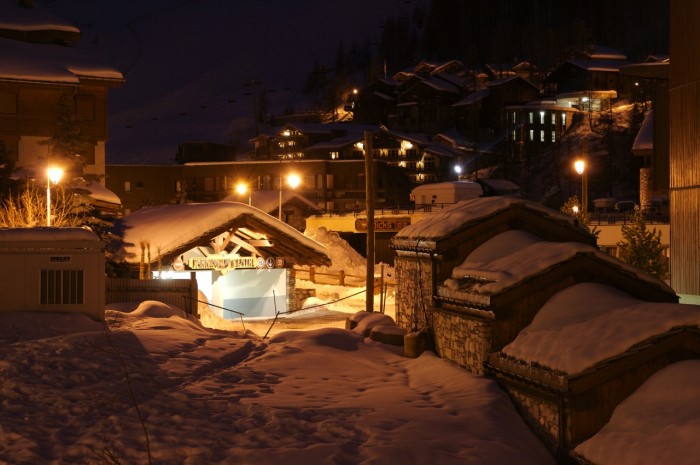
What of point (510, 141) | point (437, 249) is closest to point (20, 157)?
point (437, 249)

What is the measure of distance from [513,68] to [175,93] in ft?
308

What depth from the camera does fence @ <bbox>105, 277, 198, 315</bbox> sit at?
2811 cm

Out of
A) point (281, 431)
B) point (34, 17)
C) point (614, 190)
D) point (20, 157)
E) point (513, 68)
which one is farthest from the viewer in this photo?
point (513, 68)

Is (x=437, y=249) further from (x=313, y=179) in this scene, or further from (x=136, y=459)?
(x=313, y=179)

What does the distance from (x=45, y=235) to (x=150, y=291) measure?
659 centimetres

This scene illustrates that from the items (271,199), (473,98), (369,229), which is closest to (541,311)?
(369,229)

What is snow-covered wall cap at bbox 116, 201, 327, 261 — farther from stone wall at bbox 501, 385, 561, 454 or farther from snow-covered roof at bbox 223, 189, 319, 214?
snow-covered roof at bbox 223, 189, 319, 214

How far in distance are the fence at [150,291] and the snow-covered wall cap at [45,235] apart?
5864 millimetres

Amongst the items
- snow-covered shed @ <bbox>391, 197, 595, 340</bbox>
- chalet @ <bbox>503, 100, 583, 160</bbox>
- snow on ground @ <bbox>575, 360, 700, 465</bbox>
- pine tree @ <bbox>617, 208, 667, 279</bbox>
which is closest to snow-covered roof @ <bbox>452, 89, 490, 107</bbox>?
chalet @ <bbox>503, 100, 583, 160</bbox>

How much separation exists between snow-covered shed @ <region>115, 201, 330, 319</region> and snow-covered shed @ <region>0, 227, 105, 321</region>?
321 inches

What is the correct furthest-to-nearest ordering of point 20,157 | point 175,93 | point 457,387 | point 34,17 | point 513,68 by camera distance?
point 175,93 < point 513,68 < point 34,17 < point 20,157 < point 457,387

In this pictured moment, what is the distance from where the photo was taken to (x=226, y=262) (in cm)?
3369

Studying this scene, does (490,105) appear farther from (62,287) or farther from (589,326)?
(589,326)

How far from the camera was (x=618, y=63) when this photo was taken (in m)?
102
